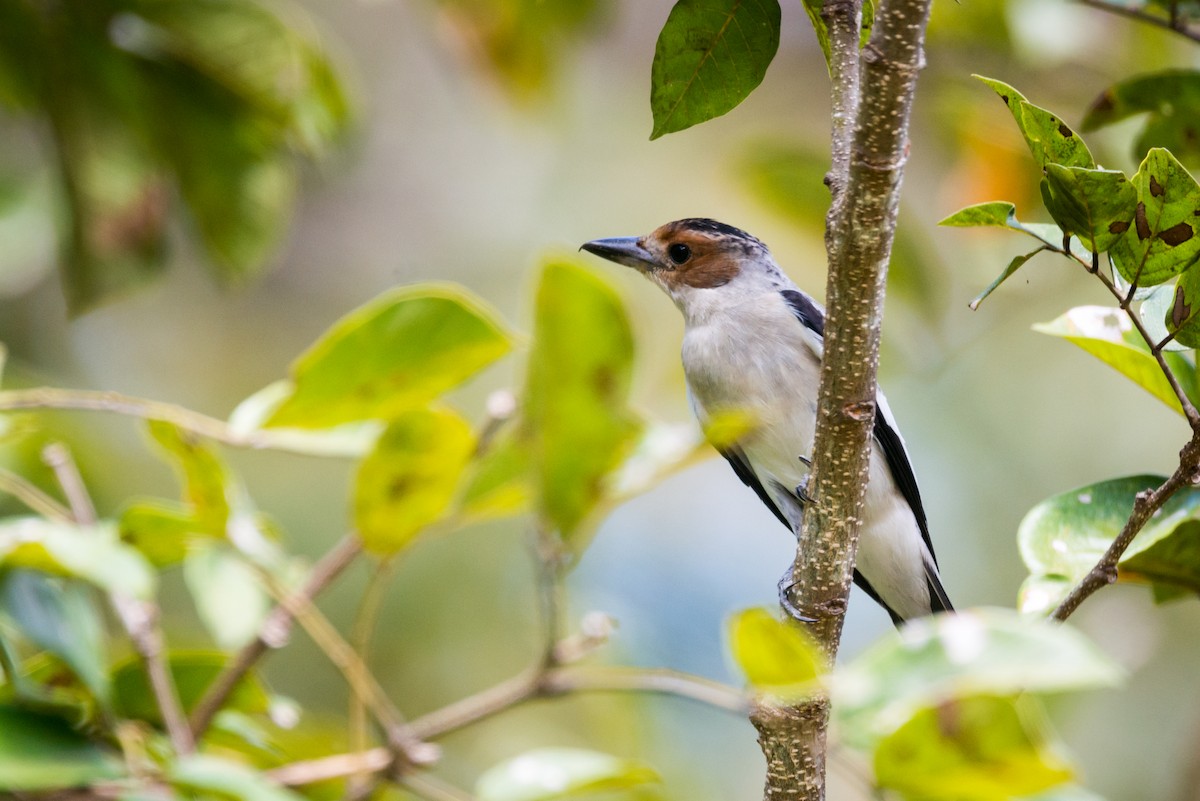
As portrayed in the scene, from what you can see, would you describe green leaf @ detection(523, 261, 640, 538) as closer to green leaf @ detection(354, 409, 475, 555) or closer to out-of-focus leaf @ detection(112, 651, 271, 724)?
green leaf @ detection(354, 409, 475, 555)

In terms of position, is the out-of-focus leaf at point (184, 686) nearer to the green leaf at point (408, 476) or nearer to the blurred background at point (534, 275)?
the green leaf at point (408, 476)

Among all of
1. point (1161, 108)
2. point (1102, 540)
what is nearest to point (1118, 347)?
point (1102, 540)

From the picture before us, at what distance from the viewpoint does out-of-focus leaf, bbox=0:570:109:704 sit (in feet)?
5.89

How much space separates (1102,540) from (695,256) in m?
1.57

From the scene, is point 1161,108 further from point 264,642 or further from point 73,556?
point 73,556

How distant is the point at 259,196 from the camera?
300 centimetres

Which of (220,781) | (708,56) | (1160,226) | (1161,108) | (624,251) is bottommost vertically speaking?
(220,781)

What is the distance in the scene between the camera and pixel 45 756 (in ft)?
5.39

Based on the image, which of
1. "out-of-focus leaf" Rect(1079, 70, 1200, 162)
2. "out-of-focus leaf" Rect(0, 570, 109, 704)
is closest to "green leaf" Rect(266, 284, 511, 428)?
"out-of-focus leaf" Rect(0, 570, 109, 704)

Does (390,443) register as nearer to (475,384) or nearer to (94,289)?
(94,289)

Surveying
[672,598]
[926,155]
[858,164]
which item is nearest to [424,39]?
[926,155]

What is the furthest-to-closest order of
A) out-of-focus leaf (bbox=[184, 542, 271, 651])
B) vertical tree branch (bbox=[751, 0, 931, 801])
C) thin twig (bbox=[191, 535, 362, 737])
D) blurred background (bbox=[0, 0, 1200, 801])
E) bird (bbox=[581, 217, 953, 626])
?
blurred background (bbox=[0, 0, 1200, 801]) < bird (bbox=[581, 217, 953, 626]) < out-of-focus leaf (bbox=[184, 542, 271, 651]) < thin twig (bbox=[191, 535, 362, 737]) < vertical tree branch (bbox=[751, 0, 931, 801])

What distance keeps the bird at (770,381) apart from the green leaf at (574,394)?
0.83m

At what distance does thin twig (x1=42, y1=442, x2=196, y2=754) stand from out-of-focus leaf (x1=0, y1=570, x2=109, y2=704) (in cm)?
7
